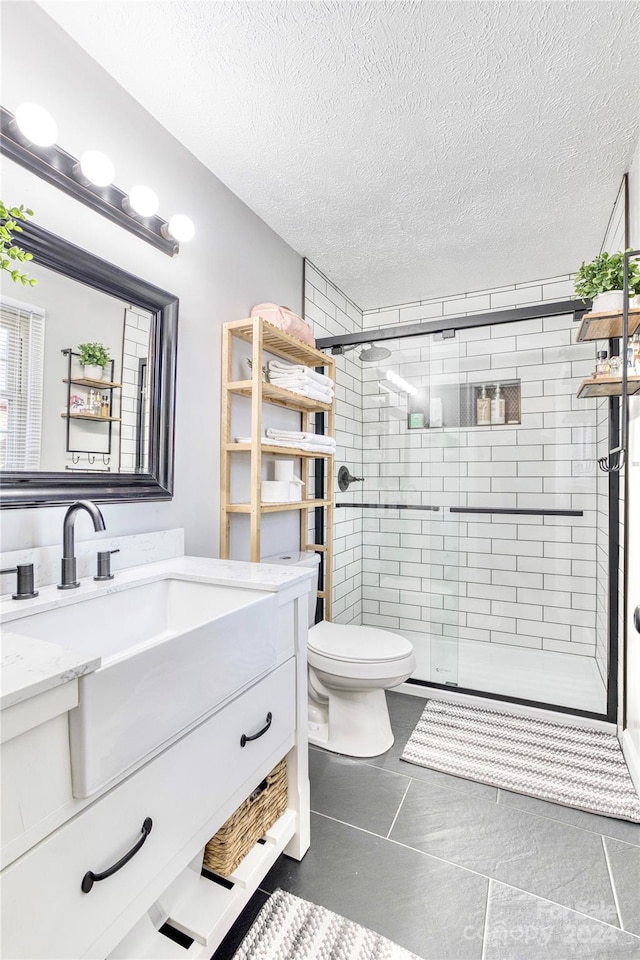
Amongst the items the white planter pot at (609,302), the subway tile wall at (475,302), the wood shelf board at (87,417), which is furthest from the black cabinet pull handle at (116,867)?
the subway tile wall at (475,302)

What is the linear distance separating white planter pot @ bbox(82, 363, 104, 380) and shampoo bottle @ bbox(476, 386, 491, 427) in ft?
6.23

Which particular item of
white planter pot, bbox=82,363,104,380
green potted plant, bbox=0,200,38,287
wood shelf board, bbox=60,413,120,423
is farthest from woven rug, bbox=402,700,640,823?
green potted plant, bbox=0,200,38,287

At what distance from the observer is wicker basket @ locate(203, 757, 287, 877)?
44.6 inches

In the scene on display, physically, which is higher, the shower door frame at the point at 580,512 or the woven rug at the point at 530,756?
the shower door frame at the point at 580,512

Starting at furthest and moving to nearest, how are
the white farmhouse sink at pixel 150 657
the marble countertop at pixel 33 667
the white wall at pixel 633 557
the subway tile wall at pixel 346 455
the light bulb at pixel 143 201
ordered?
the subway tile wall at pixel 346 455
the white wall at pixel 633 557
the light bulb at pixel 143 201
the white farmhouse sink at pixel 150 657
the marble countertop at pixel 33 667

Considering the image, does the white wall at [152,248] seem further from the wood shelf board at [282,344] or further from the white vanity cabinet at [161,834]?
the white vanity cabinet at [161,834]

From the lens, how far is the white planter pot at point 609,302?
1640 millimetres

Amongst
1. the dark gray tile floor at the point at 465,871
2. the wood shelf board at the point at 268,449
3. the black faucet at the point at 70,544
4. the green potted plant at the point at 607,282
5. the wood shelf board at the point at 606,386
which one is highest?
the green potted plant at the point at 607,282

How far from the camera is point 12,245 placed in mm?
1178

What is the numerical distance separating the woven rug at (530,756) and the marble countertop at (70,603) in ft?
3.86

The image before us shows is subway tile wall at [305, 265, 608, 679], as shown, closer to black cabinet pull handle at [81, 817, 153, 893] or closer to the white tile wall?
the white tile wall

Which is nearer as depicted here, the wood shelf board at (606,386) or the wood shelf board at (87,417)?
the wood shelf board at (87,417)

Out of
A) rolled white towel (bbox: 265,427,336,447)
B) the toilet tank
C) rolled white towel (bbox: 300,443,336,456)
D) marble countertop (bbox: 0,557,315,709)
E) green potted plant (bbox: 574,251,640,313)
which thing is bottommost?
the toilet tank

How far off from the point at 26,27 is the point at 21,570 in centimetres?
142
